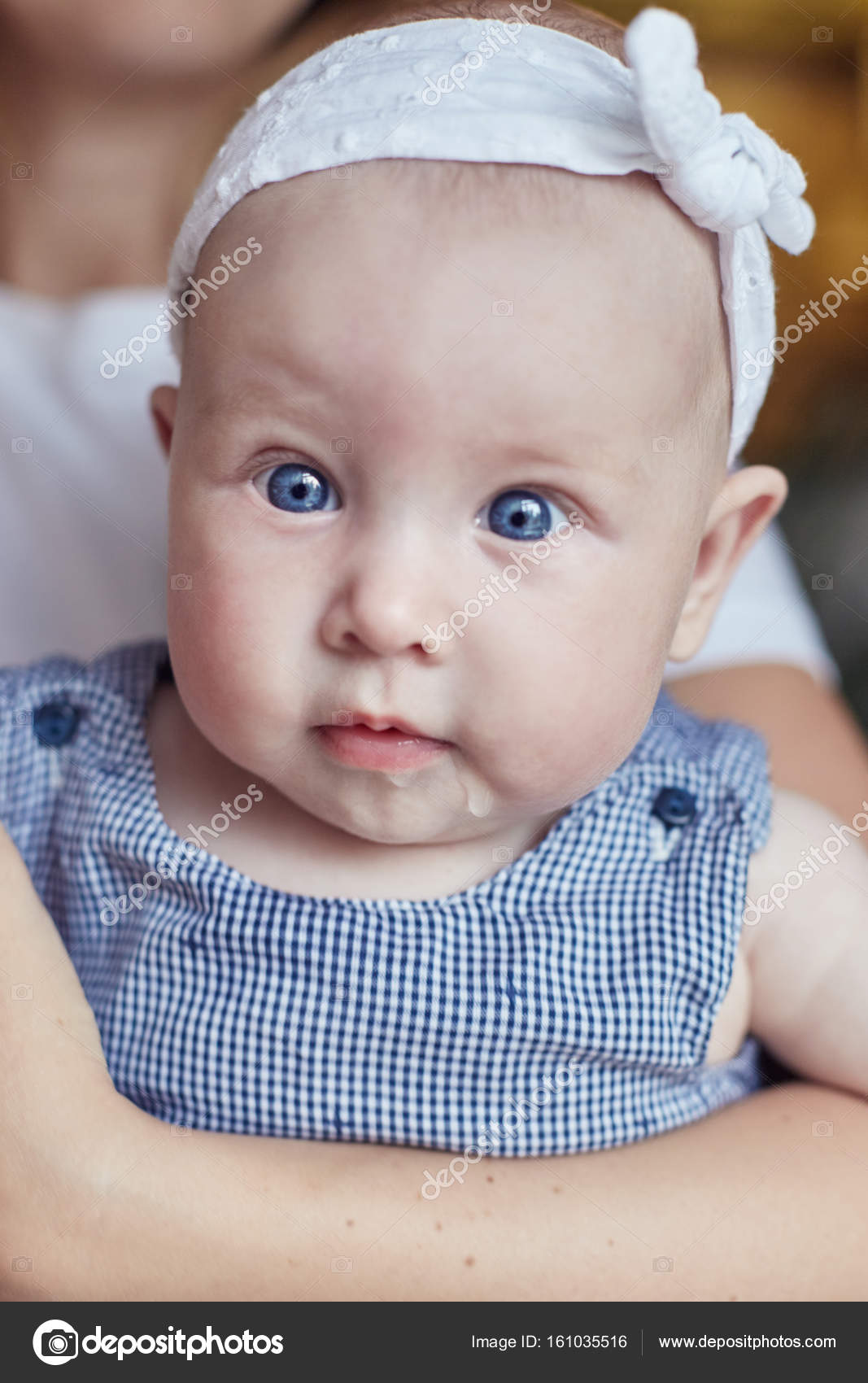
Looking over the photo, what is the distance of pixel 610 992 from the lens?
0.97m

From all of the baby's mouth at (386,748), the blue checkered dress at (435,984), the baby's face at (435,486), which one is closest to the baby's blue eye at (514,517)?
the baby's face at (435,486)

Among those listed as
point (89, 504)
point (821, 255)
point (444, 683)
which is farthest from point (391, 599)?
point (821, 255)

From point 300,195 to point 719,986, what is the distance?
2.15 feet

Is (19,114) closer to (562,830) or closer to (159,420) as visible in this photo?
(159,420)

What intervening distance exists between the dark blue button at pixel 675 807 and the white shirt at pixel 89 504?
35 cm

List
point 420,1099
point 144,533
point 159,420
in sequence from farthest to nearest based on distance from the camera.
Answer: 1. point 144,533
2. point 159,420
3. point 420,1099

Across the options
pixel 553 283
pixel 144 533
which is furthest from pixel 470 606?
pixel 144 533

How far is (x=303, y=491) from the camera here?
0.83 m

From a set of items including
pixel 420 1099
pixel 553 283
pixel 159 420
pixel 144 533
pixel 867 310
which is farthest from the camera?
pixel 867 310

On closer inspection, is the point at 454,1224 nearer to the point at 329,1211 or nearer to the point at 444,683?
the point at 329,1211

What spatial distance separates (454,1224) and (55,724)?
54cm
